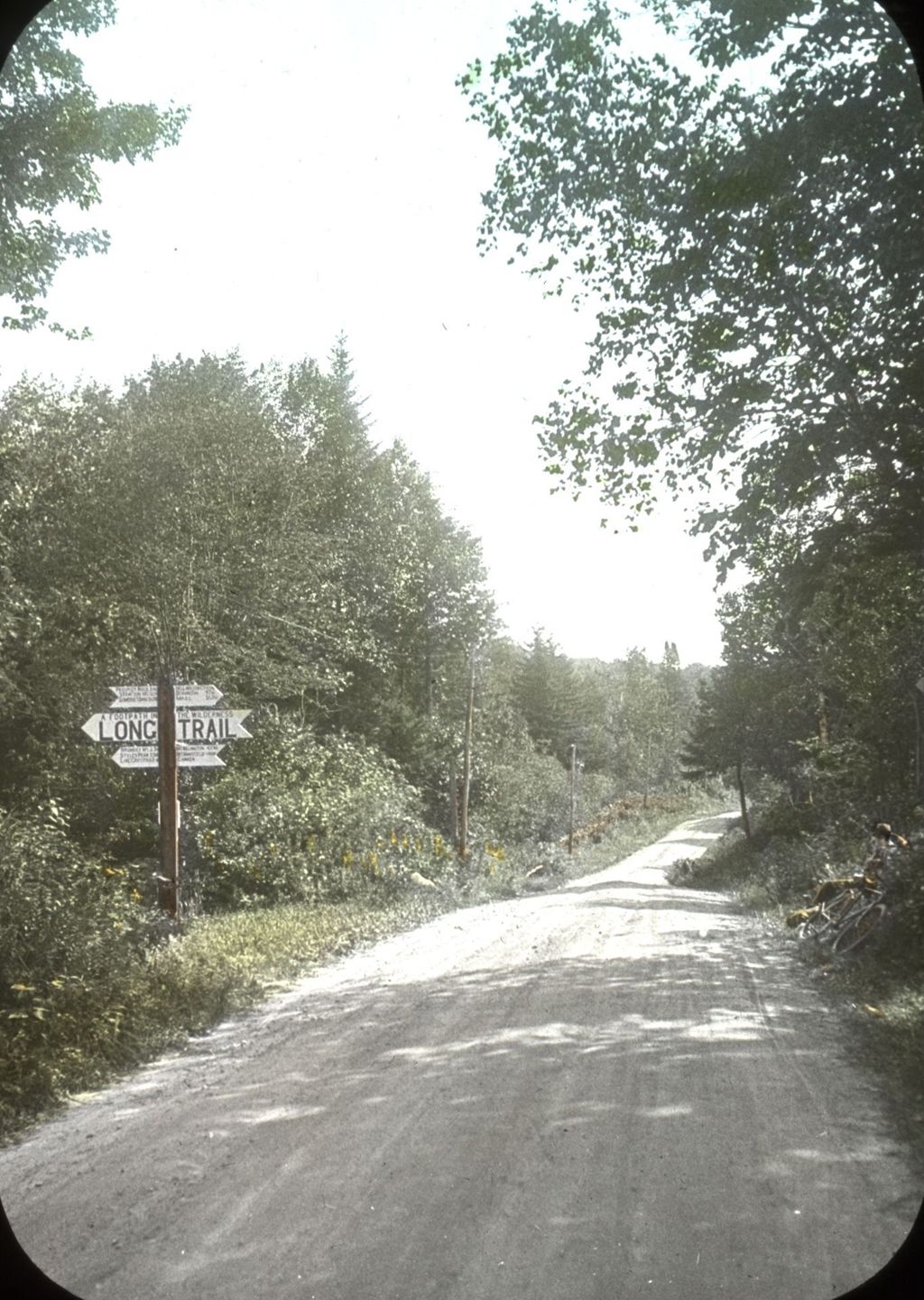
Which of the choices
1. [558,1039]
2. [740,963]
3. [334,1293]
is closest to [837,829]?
[740,963]

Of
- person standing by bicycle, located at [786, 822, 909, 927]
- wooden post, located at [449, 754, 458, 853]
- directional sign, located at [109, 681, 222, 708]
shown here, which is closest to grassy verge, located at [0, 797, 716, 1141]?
directional sign, located at [109, 681, 222, 708]

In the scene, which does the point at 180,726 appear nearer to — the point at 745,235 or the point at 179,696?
the point at 179,696

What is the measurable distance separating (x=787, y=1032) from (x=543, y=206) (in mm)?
6972

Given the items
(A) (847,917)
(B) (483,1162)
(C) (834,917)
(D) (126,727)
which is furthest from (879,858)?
(D) (126,727)

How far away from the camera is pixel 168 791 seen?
8656mm

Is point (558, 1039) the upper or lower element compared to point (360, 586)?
lower

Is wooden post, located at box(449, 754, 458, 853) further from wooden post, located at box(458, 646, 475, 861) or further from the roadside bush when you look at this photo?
the roadside bush

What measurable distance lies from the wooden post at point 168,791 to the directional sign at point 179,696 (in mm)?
141

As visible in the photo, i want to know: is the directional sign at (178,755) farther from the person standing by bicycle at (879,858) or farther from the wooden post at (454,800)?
the wooden post at (454,800)

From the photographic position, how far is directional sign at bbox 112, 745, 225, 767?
27.0 feet

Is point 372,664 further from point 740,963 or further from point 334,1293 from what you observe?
point 334,1293

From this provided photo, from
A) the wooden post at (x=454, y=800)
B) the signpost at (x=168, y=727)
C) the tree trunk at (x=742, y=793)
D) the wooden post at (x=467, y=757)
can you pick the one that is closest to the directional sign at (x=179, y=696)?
the signpost at (x=168, y=727)

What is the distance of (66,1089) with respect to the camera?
5004 millimetres

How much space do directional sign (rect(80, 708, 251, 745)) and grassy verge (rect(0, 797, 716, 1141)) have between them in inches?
74.3
